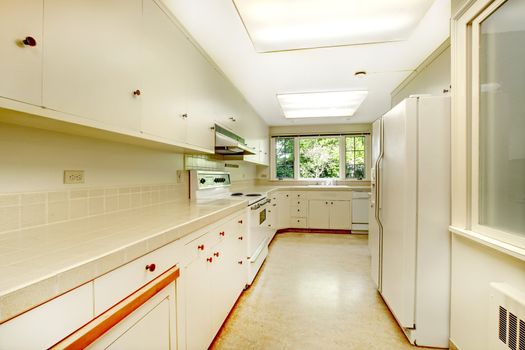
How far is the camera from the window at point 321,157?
5.71 metres

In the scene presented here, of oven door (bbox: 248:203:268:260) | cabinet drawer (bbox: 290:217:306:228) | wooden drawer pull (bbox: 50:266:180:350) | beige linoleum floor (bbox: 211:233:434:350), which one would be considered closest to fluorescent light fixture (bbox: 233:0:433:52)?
oven door (bbox: 248:203:268:260)

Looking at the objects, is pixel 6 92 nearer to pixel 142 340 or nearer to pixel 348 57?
pixel 142 340

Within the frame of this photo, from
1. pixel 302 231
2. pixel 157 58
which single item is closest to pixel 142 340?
pixel 157 58

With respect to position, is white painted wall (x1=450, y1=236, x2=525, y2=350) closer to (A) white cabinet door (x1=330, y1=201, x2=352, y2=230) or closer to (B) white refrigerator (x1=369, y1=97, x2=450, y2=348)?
(B) white refrigerator (x1=369, y1=97, x2=450, y2=348)

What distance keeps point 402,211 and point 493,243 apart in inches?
22.6

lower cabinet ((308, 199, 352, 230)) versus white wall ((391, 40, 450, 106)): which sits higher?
white wall ((391, 40, 450, 106))

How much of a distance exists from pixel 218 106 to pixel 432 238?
2270mm

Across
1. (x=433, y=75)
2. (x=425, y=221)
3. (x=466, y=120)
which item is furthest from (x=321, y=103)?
(x=425, y=221)

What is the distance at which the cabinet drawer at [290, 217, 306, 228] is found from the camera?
16.9ft

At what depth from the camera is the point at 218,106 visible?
8.72 ft

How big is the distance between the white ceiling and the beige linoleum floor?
2374mm

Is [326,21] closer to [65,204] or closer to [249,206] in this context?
[249,206]

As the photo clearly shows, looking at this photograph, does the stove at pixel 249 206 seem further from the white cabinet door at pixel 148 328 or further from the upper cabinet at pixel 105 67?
the white cabinet door at pixel 148 328

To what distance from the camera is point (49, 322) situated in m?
0.61
